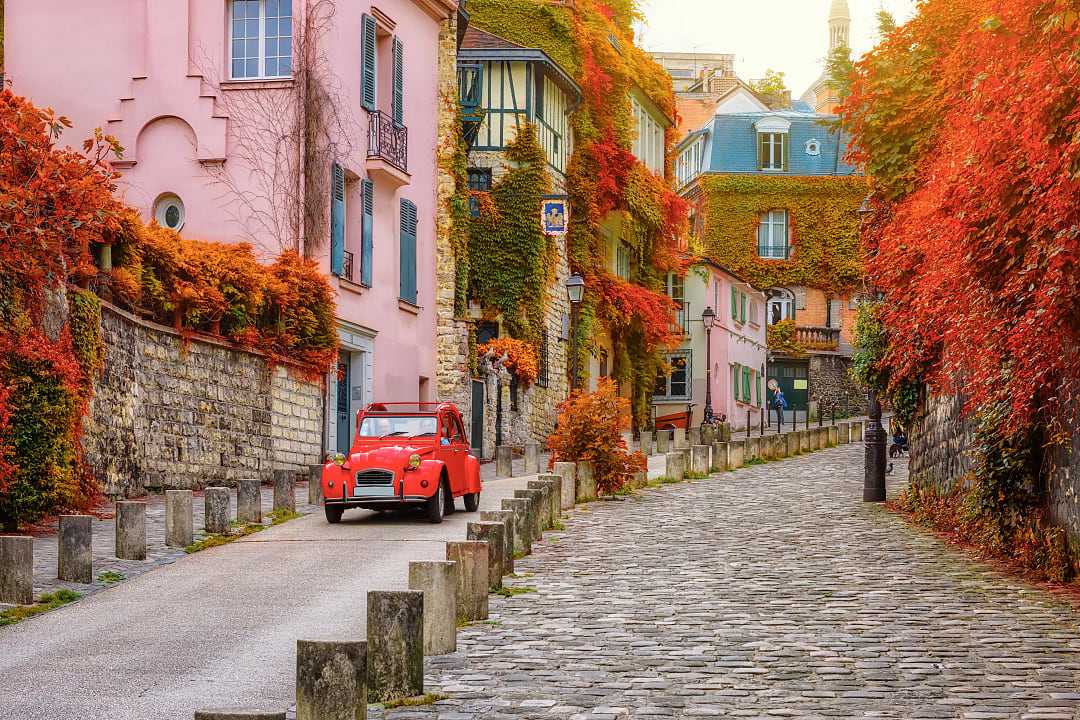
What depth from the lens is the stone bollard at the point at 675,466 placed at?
91.8 feet

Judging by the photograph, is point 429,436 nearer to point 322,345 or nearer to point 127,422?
point 127,422

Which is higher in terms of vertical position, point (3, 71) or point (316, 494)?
point (3, 71)

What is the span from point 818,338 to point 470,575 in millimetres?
54890

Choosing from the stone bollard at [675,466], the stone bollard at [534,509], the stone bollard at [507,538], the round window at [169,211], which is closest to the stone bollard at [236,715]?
the stone bollard at [507,538]

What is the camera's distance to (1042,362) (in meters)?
12.7

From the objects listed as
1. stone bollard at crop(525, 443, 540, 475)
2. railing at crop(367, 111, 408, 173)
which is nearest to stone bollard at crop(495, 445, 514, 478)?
stone bollard at crop(525, 443, 540, 475)

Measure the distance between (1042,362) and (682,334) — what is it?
1744 inches

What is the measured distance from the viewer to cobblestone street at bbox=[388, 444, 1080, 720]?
8656 millimetres

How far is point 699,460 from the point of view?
2936 cm

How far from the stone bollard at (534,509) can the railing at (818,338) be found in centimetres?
4799

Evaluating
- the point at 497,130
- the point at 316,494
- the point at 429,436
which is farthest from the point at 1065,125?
the point at 497,130

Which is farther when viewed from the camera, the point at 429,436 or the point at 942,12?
the point at 429,436

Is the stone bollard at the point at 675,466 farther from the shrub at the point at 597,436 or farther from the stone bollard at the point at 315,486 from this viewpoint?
the stone bollard at the point at 315,486

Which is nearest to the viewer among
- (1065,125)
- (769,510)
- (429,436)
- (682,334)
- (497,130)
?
(1065,125)
